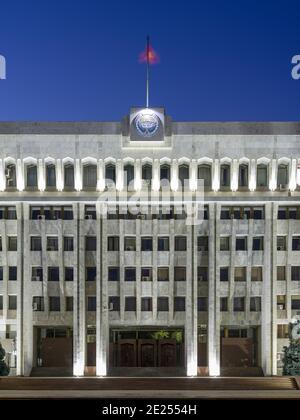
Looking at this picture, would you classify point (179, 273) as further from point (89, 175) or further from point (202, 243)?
point (89, 175)

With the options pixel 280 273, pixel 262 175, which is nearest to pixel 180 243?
pixel 280 273

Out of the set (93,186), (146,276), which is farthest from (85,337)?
(93,186)

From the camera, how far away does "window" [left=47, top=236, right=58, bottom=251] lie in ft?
132

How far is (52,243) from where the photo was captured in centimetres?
4053

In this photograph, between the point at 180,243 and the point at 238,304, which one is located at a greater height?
the point at 180,243

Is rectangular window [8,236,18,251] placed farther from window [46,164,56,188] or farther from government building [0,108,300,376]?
window [46,164,56,188]

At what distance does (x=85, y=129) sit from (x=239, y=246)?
16430 millimetres

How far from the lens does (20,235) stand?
39.7 meters

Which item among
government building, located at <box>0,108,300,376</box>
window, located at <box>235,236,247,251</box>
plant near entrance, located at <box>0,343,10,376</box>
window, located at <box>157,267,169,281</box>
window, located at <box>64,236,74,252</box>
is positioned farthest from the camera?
window, located at <box>157,267,169,281</box>

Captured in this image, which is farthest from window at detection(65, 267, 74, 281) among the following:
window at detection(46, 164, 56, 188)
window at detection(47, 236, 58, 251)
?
window at detection(46, 164, 56, 188)

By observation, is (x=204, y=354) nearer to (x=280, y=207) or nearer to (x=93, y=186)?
(x=280, y=207)

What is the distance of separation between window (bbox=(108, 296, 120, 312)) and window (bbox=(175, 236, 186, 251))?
6641mm

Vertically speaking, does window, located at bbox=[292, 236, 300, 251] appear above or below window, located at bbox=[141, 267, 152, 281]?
above

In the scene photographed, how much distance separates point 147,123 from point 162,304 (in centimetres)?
1534
